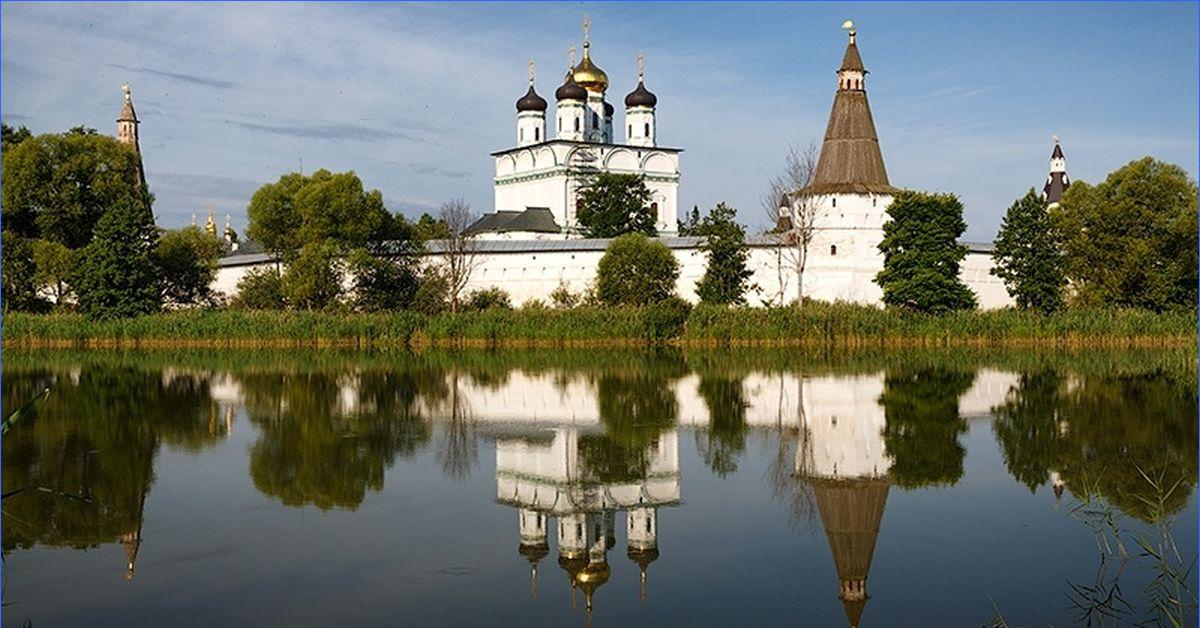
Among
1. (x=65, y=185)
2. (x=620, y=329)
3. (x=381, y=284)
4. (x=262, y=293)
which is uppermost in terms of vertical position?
(x=65, y=185)

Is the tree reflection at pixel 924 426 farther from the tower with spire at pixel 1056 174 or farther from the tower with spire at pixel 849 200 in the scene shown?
the tower with spire at pixel 1056 174

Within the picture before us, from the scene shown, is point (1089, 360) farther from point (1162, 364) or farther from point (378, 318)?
point (378, 318)

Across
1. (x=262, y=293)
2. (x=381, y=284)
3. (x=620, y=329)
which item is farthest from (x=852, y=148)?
(x=262, y=293)

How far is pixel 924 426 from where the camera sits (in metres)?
11.2

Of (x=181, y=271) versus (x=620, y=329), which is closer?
(x=620, y=329)

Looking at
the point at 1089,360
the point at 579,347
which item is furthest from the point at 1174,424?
the point at 579,347

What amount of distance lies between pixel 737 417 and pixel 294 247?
20991 millimetres

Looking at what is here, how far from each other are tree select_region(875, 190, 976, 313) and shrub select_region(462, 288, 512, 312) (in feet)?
27.7

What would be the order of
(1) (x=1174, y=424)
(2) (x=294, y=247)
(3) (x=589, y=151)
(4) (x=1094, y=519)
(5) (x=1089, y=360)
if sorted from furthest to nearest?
(3) (x=589, y=151)
(2) (x=294, y=247)
(5) (x=1089, y=360)
(1) (x=1174, y=424)
(4) (x=1094, y=519)

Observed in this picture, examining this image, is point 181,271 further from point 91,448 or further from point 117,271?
point 91,448

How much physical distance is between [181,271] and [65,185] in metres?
3.37

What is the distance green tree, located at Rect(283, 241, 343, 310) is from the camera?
28938 millimetres

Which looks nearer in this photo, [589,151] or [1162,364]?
[1162,364]

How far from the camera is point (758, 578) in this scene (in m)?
Result: 5.75
